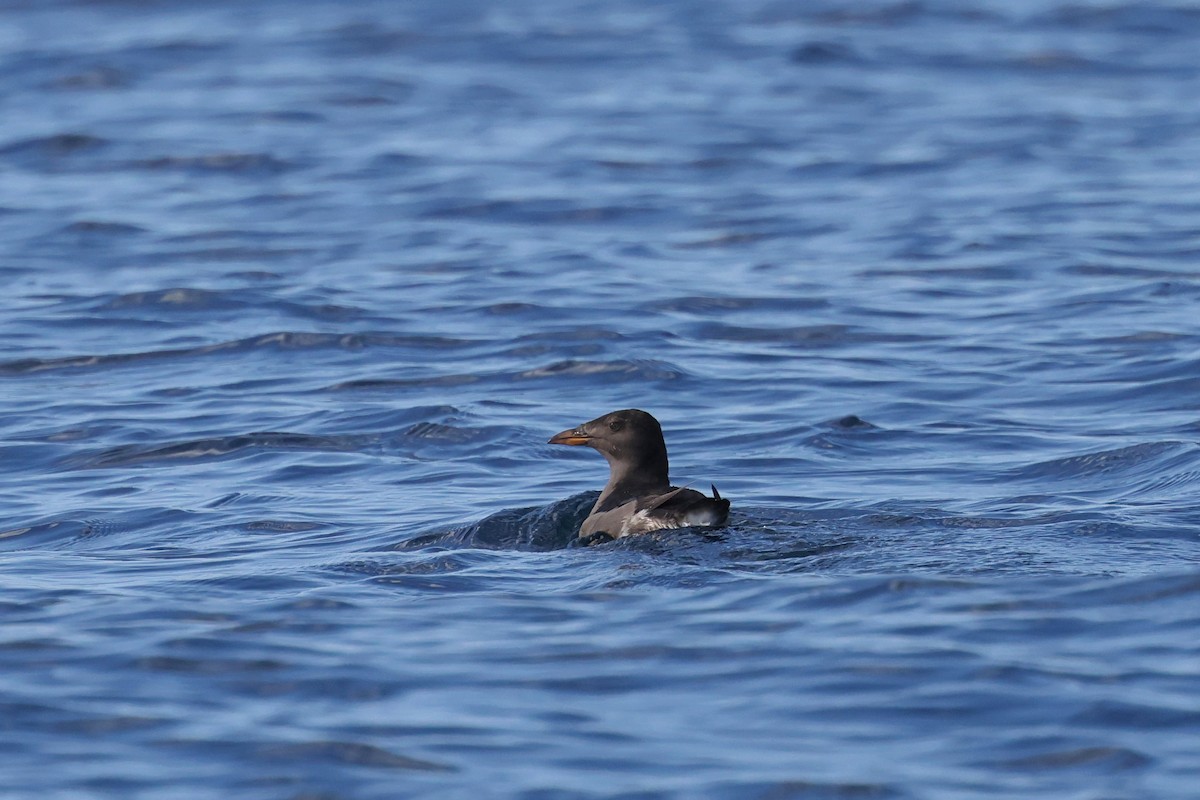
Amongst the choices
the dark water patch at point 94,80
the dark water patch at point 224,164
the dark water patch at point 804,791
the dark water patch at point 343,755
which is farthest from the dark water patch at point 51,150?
the dark water patch at point 804,791

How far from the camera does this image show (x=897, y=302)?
15.8 metres

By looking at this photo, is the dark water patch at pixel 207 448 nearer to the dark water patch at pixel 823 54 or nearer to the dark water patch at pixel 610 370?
the dark water patch at pixel 610 370

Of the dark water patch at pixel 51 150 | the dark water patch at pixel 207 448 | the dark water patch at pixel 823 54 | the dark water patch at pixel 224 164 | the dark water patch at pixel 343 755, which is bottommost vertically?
the dark water patch at pixel 207 448

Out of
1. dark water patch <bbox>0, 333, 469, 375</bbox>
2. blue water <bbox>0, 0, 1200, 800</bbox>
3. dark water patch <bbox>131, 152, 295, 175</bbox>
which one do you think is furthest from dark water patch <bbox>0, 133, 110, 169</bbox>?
dark water patch <bbox>0, 333, 469, 375</bbox>

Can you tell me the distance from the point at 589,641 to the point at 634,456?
2965mm

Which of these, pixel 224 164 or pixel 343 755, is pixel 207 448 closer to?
pixel 343 755

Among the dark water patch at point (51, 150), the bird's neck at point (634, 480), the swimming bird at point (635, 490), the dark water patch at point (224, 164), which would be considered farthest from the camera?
the dark water patch at point (51, 150)

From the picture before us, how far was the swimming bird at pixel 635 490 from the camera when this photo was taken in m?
9.30

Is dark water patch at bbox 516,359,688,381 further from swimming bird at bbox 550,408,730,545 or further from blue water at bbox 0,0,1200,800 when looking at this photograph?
swimming bird at bbox 550,408,730,545

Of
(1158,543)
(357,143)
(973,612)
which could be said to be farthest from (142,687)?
(357,143)

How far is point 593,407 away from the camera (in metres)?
12.9

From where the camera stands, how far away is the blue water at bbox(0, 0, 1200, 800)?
6648 millimetres

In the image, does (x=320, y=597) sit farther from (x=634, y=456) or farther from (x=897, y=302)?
(x=897, y=302)

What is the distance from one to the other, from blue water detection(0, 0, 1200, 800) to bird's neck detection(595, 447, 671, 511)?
279 mm
